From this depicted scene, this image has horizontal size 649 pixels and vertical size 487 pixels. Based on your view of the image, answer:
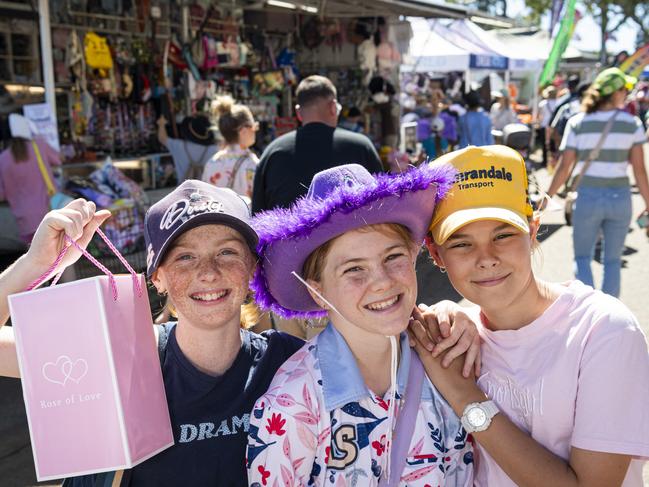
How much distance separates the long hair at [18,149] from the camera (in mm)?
6531

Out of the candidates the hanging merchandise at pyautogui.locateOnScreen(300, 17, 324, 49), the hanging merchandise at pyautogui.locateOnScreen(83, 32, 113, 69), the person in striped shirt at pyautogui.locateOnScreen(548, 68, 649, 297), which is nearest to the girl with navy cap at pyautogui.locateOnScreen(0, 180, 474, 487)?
the person in striped shirt at pyautogui.locateOnScreen(548, 68, 649, 297)

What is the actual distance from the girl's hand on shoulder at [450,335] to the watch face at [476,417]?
0.12 metres

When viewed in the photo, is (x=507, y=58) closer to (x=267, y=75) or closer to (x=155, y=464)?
(x=267, y=75)

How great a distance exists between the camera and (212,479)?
5.53ft

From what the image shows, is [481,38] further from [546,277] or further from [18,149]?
[18,149]

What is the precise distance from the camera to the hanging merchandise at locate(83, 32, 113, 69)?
8328 mm

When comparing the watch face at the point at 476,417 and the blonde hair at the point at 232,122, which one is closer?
the watch face at the point at 476,417

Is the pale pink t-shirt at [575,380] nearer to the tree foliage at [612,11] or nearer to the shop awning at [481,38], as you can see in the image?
the shop awning at [481,38]

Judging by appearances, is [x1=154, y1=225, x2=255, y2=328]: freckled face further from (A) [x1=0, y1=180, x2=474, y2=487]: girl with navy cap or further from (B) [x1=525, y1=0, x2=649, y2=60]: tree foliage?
(B) [x1=525, y1=0, x2=649, y2=60]: tree foliage

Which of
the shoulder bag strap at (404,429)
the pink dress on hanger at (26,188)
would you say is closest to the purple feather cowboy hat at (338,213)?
the shoulder bag strap at (404,429)

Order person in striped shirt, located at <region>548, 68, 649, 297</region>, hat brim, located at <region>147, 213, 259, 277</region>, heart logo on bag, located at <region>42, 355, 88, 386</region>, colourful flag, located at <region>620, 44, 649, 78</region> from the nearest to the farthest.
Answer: heart logo on bag, located at <region>42, 355, 88, 386</region> → hat brim, located at <region>147, 213, 259, 277</region> → person in striped shirt, located at <region>548, 68, 649, 297</region> → colourful flag, located at <region>620, 44, 649, 78</region>

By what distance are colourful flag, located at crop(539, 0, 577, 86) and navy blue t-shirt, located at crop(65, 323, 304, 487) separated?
16071 mm

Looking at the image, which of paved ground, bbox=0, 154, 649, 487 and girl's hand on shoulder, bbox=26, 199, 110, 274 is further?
paved ground, bbox=0, 154, 649, 487

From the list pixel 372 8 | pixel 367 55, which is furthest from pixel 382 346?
pixel 367 55
